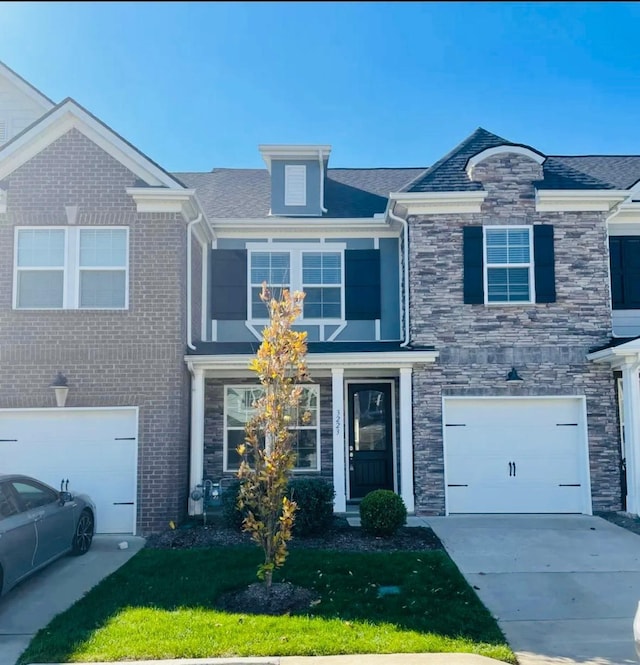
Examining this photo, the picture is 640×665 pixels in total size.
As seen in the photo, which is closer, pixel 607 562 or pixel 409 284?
pixel 607 562

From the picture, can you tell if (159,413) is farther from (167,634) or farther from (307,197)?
(307,197)

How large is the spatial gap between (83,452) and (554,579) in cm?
748

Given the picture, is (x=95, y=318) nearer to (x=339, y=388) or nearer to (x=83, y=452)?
(x=83, y=452)

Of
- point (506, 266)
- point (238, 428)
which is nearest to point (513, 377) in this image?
point (506, 266)

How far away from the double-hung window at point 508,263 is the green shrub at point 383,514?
4.42m

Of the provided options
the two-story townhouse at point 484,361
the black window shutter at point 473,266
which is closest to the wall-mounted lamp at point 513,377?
the two-story townhouse at point 484,361

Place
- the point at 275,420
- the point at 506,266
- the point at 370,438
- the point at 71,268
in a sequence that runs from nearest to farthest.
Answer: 1. the point at 275,420
2. the point at 71,268
3. the point at 506,266
4. the point at 370,438

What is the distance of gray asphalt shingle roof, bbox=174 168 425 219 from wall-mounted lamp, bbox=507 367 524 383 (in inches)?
177

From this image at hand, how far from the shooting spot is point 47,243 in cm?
1077

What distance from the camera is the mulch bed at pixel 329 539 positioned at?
8.85 m

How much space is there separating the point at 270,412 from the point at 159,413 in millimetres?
4208

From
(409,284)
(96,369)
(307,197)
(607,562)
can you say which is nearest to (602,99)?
(409,284)

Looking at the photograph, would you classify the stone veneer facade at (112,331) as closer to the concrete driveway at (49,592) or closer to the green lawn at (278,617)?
the concrete driveway at (49,592)

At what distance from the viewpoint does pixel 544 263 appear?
11.5 meters
